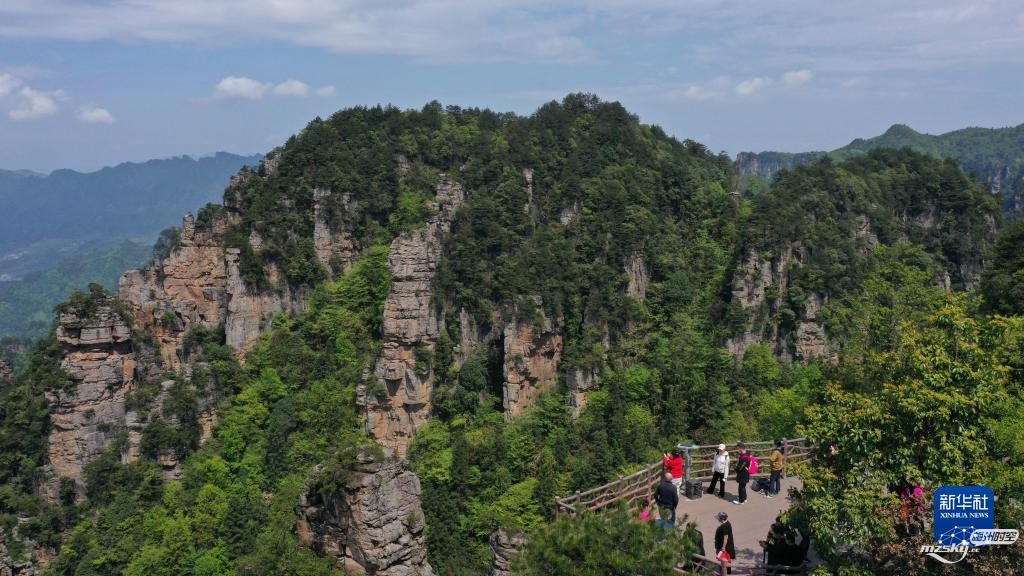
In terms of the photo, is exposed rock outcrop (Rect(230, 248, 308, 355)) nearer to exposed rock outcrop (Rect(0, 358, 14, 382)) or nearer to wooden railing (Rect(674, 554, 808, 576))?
exposed rock outcrop (Rect(0, 358, 14, 382))

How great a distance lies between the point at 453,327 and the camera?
171 ft

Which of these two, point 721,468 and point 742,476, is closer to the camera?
point 742,476

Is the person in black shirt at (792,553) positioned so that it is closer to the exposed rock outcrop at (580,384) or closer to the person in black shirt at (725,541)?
the person in black shirt at (725,541)

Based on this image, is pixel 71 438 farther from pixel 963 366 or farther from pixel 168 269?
pixel 963 366

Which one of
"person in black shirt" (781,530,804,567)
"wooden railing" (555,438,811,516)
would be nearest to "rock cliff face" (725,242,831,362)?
"wooden railing" (555,438,811,516)

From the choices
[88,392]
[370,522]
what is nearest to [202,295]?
[88,392]

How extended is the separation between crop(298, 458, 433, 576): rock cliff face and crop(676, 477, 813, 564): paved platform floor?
11102mm

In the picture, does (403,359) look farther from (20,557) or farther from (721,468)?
(721,468)

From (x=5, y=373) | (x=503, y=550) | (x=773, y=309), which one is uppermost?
(x=773, y=309)

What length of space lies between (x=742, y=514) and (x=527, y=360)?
33.2 m

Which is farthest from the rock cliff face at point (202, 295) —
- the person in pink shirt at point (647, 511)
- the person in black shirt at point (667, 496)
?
the person in black shirt at point (667, 496)

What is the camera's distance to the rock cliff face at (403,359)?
1951 inches

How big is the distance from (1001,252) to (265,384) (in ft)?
147

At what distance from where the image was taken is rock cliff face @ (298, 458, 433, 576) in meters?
24.5
